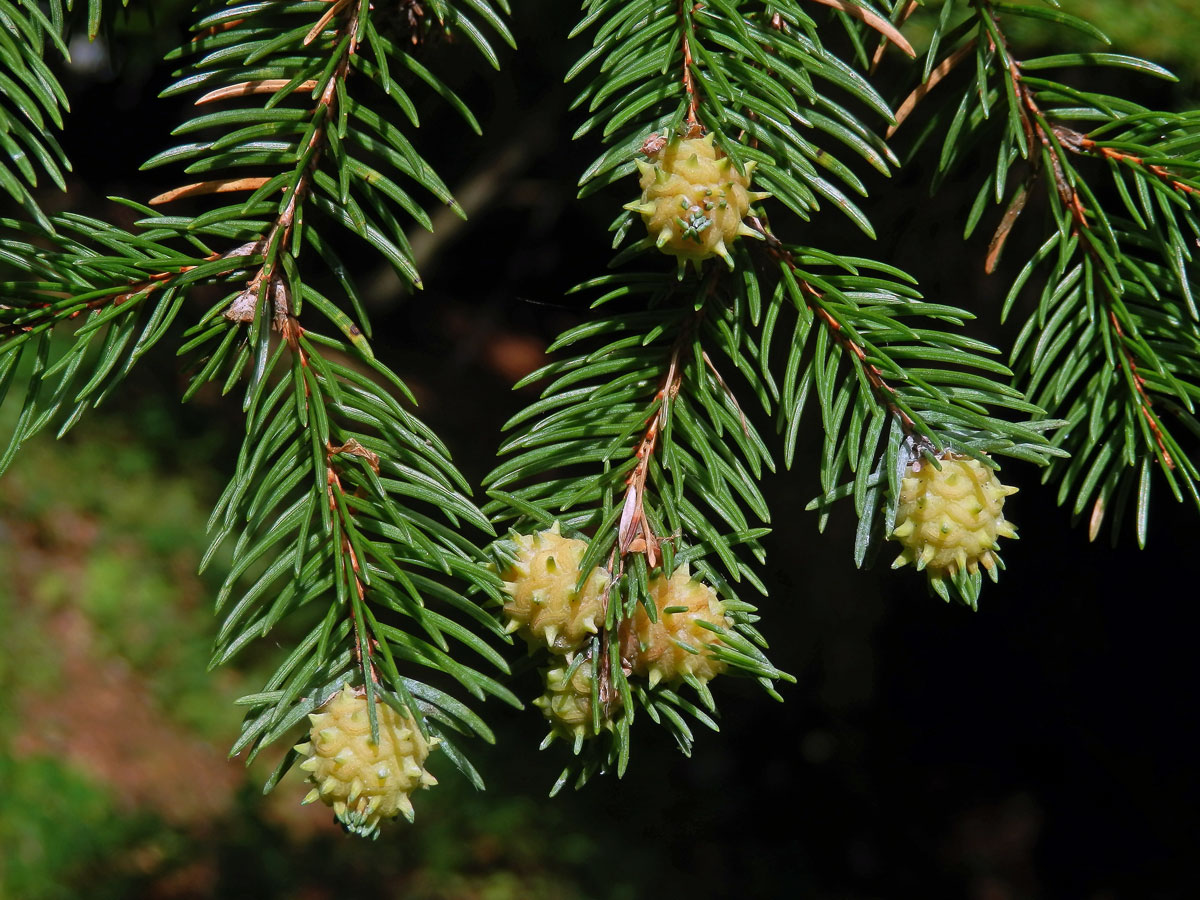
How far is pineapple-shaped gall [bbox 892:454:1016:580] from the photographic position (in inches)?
20.3

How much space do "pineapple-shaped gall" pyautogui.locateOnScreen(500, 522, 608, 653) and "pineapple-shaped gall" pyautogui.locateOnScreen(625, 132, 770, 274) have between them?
0.17 meters

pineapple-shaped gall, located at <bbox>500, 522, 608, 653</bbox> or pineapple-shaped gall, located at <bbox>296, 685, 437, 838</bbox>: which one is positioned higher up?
pineapple-shaped gall, located at <bbox>500, 522, 608, 653</bbox>

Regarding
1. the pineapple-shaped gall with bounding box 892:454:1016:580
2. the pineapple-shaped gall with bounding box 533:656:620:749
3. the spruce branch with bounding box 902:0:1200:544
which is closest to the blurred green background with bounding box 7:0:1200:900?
the spruce branch with bounding box 902:0:1200:544

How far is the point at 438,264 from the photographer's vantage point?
298 cm

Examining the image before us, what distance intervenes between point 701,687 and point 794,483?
53.0 inches

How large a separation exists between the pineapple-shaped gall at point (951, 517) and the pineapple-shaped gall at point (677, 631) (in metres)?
0.11

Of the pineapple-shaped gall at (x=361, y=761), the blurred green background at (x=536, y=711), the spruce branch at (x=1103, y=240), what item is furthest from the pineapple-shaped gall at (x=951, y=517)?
the blurred green background at (x=536, y=711)

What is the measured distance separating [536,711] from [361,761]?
7.26 ft

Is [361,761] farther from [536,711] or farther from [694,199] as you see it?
[536,711]

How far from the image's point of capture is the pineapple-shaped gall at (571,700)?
51 centimetres

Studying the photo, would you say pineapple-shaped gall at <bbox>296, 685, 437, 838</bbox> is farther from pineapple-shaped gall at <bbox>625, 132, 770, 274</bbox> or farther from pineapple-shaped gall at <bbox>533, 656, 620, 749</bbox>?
pineapple-shaped gall at <bbox>625, 132, 770, 274</bbox>

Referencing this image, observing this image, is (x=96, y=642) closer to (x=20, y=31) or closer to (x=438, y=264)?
(x=438, y=264)

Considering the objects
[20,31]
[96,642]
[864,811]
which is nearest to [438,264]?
[96,642]

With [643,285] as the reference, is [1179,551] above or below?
above
